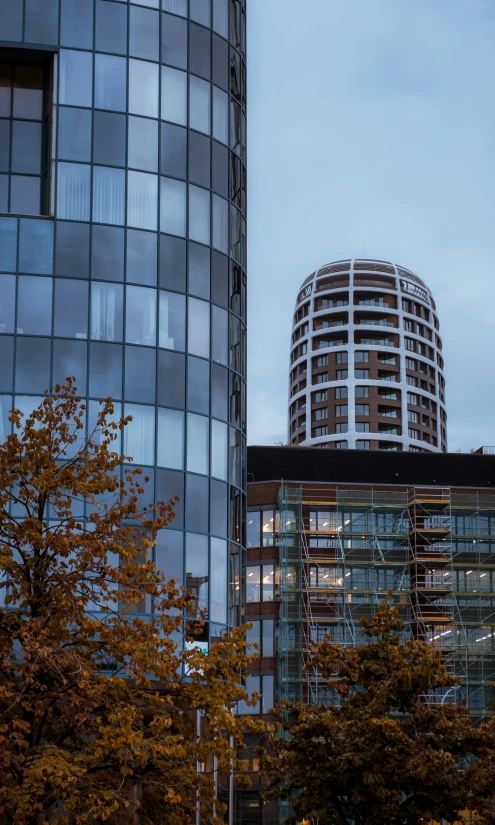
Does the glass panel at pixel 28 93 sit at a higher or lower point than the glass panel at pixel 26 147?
A: higher

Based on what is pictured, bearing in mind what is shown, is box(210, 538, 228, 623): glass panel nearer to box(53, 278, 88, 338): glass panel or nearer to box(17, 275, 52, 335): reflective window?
box(53, 278, 88, 338): glass panel

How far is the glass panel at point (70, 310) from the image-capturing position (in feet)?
116

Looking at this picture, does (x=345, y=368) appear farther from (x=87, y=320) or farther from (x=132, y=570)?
(x=132, y=570)

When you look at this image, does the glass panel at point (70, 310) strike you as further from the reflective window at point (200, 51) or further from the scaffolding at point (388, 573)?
the scaffolding at point (388, 573)

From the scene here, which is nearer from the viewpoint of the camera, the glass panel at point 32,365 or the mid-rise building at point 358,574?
the glass panel at point 32,365

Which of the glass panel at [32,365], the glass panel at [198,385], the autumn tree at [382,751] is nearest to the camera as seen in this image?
the autumn tree at [382,751]

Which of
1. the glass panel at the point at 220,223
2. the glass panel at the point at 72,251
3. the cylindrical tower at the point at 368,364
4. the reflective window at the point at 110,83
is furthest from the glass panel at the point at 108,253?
the cylindrical tower at the point at 368,364

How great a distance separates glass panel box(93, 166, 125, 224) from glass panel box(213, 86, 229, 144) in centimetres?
417

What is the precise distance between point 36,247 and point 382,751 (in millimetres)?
17143

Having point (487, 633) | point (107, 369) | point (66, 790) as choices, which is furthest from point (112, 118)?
point (487, 633)

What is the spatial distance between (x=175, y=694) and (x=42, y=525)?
3.75 meters

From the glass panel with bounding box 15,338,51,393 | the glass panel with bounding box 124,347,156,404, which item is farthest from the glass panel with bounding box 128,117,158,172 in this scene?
the glass panel with bounding box 15,338,51,393

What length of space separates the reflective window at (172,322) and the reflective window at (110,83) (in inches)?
234

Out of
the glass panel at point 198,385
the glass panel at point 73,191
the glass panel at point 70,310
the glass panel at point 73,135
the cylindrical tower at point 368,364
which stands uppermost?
the cylindrical tower at point 368,364
